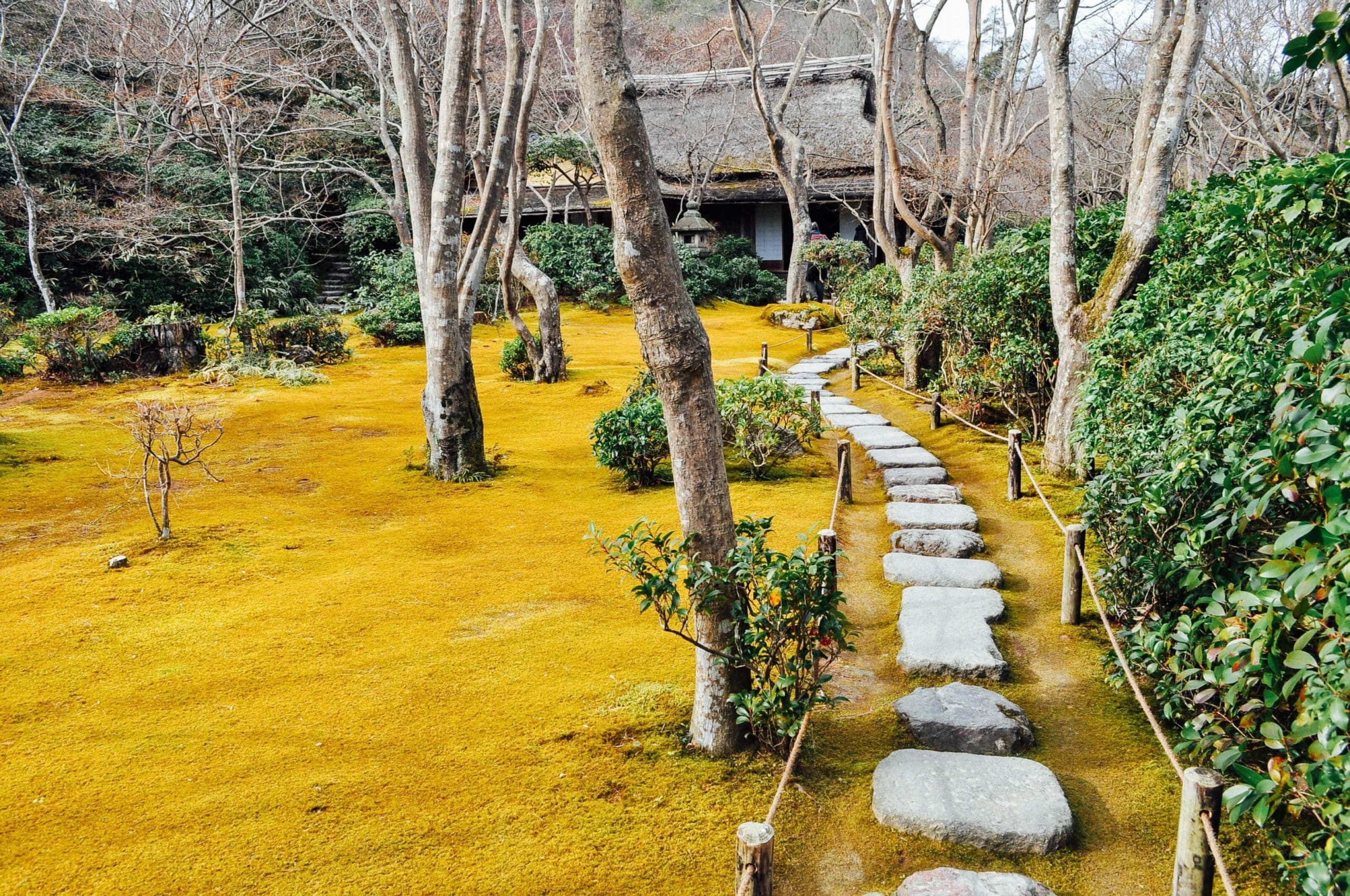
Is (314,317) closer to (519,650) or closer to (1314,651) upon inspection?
(519,650)

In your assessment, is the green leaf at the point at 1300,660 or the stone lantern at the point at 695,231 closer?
the green leaf at the point at 1300,660

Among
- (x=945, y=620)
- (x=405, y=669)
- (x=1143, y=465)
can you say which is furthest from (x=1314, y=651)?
(x=405, y=669)

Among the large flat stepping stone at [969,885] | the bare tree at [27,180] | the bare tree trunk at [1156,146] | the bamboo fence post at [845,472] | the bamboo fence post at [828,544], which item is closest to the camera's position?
the large flat stepping stone at [969,885]

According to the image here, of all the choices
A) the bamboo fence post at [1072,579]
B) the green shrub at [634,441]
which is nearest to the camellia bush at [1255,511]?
the bamboo fence post at [1072,579]

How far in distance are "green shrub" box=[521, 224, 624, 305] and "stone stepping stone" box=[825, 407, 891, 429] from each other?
11749mm

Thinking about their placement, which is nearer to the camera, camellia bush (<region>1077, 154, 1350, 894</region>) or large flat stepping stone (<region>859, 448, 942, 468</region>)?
camellia bush (<region>1077, 154, 1350, 894</region>)

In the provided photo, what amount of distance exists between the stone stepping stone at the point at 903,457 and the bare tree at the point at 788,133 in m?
5.27

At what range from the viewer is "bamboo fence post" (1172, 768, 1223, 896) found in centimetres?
233

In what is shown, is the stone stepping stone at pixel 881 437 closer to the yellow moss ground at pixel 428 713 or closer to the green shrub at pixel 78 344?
the yellow moss ground at pixel 428 713

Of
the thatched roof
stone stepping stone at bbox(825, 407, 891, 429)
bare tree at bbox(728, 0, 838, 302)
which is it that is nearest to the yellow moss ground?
stone stepping stone at bbox(825, 407, 891, 429)

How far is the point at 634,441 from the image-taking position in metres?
6.97

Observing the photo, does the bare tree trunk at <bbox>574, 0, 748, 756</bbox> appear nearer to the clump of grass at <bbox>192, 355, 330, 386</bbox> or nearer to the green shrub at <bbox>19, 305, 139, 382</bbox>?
the clump of grass at <bbox>192, 355, 330, 386</bbox>

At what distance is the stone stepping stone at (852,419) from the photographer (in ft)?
29.3

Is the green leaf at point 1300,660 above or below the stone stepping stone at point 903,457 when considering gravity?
above
